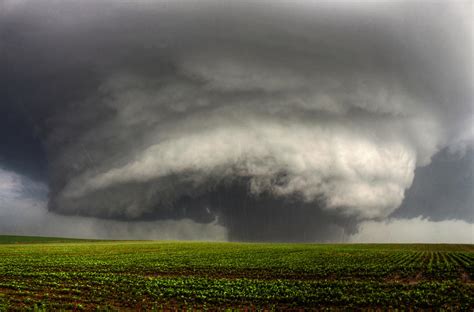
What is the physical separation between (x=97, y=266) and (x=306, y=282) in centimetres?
2847

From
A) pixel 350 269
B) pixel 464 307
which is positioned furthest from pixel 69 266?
pixel 464 307

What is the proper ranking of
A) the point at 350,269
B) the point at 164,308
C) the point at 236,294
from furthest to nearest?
the point at 350,269 → the point at 236,294 → the point at 164,308

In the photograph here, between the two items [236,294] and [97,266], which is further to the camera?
[97,266]

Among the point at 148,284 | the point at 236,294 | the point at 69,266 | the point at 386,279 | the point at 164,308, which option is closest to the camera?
the point at 164,308

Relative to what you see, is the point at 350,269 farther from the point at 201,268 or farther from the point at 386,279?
the point at 201,268

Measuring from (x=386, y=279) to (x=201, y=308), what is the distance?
845 inches

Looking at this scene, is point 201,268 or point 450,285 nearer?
point 450,285

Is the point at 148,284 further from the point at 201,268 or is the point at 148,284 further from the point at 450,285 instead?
the point at 450,285

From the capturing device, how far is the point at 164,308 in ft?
71.9

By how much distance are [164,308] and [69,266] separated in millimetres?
27034

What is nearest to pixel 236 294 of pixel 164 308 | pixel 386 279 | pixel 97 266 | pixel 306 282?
pixel 164 308

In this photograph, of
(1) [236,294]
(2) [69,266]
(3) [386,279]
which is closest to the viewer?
(1) [236,294]

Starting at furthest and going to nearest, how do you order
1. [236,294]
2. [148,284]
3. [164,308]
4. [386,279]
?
1. [386,279]
2. [148,284]
3. [236,294]
4. [164,308]

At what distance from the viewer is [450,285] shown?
29.9m
